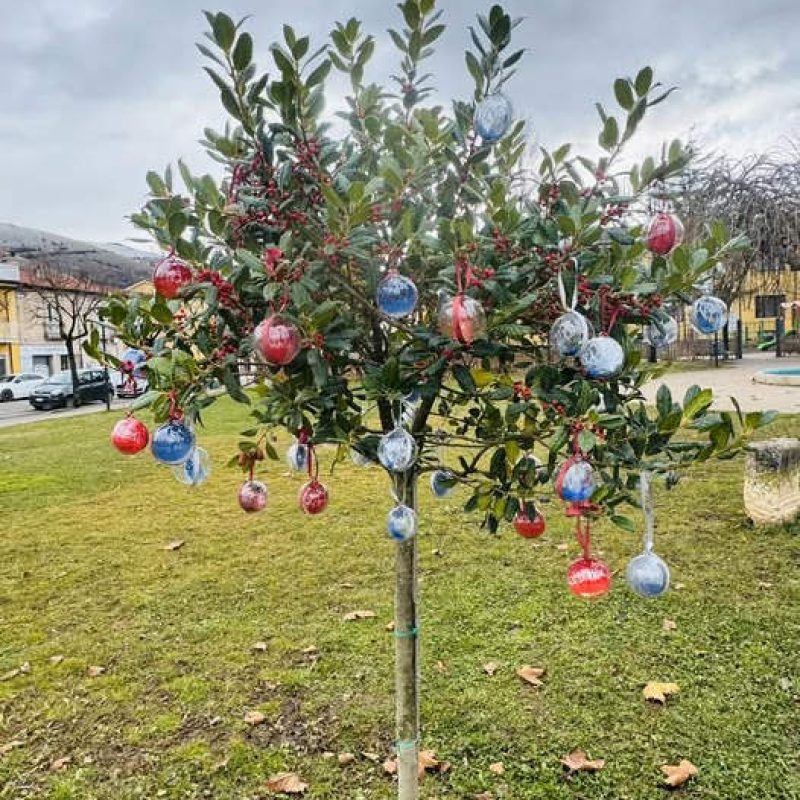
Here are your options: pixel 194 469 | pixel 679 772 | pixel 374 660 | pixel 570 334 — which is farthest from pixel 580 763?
pixel 570 334

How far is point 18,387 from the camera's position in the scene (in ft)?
94.2

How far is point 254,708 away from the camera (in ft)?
11.0

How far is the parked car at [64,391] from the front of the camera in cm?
2355

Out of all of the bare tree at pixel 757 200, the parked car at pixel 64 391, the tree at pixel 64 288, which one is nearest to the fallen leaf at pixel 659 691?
the bare tree at pixel 757 200

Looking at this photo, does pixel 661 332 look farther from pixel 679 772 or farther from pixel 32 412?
pixel 32 412

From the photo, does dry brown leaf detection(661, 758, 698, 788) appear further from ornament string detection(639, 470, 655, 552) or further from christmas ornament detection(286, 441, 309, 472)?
christmas ornament detection(286, 441, 309, 472)

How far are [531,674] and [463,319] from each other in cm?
260

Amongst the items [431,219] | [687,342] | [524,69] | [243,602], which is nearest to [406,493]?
[431,219]

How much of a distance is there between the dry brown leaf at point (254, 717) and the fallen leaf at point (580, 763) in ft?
4.47

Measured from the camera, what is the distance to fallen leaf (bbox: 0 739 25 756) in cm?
313

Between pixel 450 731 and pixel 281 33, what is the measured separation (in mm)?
2812

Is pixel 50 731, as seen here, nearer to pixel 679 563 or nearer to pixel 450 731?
pixel 450 731

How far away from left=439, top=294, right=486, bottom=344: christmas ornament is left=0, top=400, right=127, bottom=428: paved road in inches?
742

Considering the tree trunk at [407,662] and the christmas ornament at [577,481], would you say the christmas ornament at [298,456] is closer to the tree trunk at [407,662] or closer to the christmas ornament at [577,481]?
the tree trunk at [407,662]
